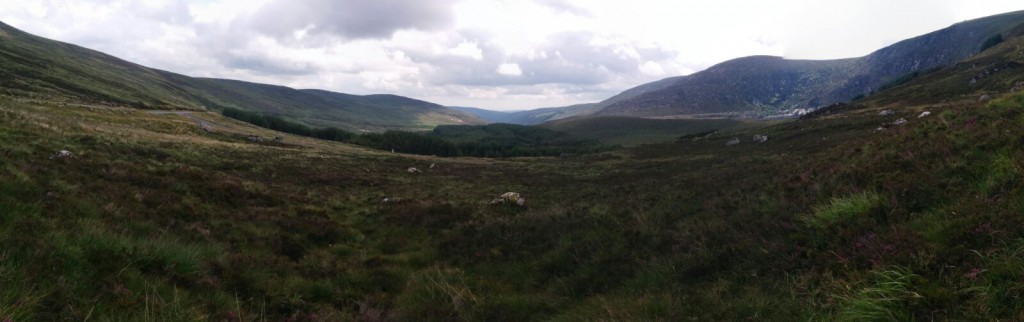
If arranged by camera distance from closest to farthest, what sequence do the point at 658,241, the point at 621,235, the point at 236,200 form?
1. the point at 658,241
2. the point at 621,235
3. the point at 236,200

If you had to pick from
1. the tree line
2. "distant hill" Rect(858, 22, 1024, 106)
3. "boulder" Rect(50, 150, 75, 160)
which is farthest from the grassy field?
the tree line

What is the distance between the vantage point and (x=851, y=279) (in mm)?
5422

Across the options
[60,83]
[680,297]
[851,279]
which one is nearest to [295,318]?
[680,297]

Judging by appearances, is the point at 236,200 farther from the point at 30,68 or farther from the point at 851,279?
the point at 30,68

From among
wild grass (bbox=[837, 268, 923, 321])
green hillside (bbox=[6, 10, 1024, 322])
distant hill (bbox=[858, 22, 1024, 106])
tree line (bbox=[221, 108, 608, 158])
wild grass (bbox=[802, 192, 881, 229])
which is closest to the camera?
wild grass (bbox=[837, 268, 923, 321])

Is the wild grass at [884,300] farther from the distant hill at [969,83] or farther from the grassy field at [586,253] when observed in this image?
the distant hill at [969,83]

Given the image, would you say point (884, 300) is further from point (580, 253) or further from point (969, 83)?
point (969, 83)

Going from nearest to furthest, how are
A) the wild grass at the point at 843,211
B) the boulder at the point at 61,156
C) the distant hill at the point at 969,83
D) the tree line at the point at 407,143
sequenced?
1. the wild grass at the point at 843,211
2. the boulder at the point at 61,156
3. the distant hill at the point at 969,83
4. the tree line at the point at 407,143

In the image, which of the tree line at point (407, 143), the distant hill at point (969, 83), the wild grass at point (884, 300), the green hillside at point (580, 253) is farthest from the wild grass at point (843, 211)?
the tree line at point (407, 143)

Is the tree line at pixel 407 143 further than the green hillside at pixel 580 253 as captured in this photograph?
Yes

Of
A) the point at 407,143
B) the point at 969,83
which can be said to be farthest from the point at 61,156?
the point at 407,143

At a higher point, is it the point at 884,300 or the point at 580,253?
the point at 884,300

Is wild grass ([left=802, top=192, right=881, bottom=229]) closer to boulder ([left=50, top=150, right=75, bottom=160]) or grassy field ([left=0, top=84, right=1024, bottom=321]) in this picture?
grassy field ([left=0, top=84, right=1024, bottom=321])

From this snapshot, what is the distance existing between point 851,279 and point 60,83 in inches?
6595
